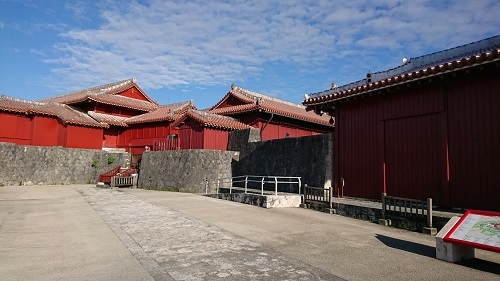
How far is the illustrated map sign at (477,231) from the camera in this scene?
4.97m

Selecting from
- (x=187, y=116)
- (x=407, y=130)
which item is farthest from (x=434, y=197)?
(x=187, y=116)

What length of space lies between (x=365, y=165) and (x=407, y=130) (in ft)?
6.60

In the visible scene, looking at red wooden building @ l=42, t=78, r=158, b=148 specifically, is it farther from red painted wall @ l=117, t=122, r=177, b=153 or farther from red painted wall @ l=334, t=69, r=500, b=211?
red painted wall @ l=334, t=69, r=500, b=211

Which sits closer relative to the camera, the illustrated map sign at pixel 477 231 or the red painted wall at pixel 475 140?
the illustrated map sign at pixel 477 231

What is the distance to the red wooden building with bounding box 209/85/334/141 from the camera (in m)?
20.8

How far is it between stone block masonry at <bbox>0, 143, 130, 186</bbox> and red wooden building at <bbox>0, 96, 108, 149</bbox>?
69.1 inches

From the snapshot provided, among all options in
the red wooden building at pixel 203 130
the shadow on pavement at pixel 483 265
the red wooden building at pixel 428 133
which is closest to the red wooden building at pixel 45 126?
the red wooden building at pixel 203 130

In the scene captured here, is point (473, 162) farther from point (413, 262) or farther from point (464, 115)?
point (413, 262)

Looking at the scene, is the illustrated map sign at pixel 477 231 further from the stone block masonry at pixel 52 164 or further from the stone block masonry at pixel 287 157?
the stone block masonry at pixel 52 164

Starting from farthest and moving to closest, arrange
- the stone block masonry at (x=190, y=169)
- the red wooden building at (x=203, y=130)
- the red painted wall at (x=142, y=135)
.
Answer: the red painted wall at (x=142, y=135)
the red wooden building at (x=203, y=130)
the stone block masonry at (x=190, y=169)

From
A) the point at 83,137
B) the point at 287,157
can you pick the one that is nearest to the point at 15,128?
the point at 83,137

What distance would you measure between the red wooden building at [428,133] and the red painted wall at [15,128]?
21459 mm

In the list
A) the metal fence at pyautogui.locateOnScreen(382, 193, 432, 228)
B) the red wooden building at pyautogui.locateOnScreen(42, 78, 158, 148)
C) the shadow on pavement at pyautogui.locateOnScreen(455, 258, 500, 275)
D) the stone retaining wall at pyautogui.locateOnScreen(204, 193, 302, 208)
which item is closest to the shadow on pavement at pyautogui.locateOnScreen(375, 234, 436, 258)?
the shadow on pavement at pyautogui.locateOnScreen(455, 258, 500, 275)

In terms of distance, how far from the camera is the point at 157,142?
23.3 meters
